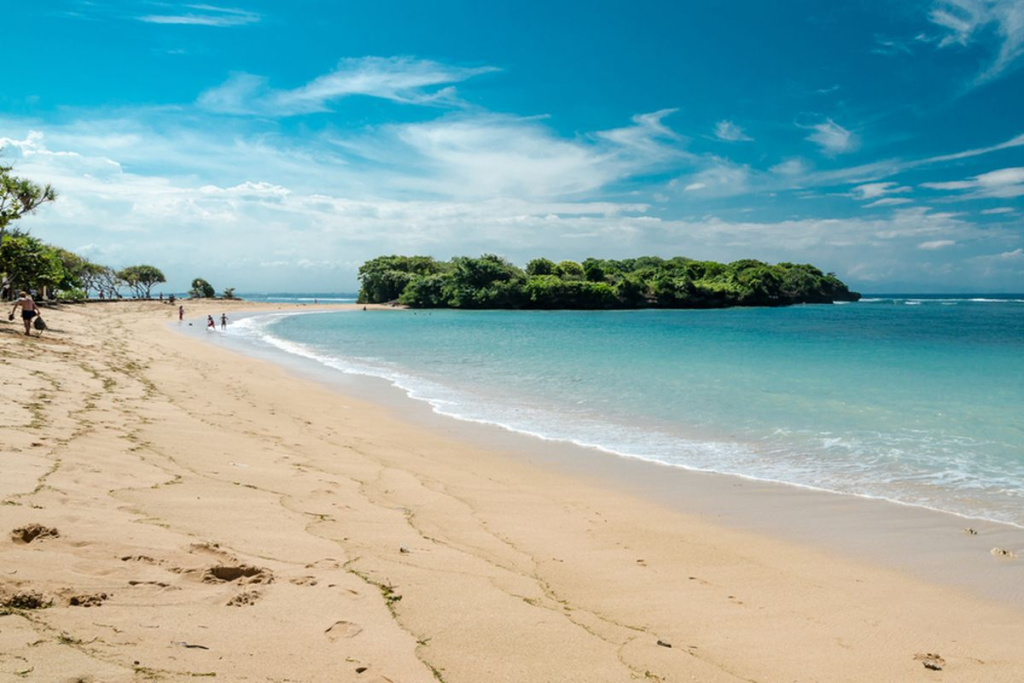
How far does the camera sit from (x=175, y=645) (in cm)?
286

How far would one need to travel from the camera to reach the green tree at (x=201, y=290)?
334 feet

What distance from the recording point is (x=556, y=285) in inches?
3856

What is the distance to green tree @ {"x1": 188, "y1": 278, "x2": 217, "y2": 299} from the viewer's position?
102m

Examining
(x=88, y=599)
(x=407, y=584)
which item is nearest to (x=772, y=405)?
(x=407, y=584)

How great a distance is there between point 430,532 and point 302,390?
456 inches

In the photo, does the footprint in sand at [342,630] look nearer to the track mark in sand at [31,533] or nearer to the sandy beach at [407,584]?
the sandy beach at [407,584]

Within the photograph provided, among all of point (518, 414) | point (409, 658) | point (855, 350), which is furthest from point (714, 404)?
point (855, 350)

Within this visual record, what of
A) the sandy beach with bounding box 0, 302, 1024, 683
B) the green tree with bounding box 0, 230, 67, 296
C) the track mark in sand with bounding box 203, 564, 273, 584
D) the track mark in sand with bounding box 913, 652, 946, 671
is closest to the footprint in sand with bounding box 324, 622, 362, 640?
the sandy beach with bounding box 0, 302, 1024, 683

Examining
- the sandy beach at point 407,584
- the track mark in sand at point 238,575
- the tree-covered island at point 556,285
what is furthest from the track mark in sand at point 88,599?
the tree-covered island at point 556,285

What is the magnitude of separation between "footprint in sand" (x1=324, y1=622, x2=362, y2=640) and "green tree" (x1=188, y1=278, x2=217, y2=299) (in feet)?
365

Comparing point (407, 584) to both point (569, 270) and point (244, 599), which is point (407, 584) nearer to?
A: point (244, 599)

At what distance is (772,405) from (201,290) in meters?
107

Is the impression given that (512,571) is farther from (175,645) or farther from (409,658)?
(175,645)

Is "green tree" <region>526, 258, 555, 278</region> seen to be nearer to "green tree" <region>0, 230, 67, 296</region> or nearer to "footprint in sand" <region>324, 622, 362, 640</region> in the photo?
"green tree" <region>0, 230, 67, 296</region>
